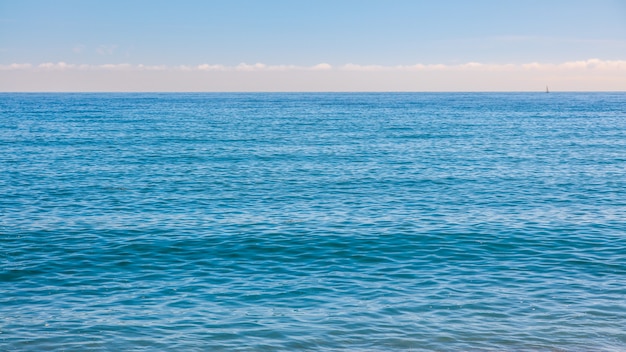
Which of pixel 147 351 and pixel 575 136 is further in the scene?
pixel 575 136

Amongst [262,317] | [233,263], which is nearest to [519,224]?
[233,263]

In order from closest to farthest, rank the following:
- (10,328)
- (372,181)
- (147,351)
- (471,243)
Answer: (147,351), (10,328), (471,243), (372,181)

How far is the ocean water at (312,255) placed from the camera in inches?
925

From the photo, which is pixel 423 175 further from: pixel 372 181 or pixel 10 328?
pixel 10 328

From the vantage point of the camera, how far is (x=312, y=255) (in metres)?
33.2

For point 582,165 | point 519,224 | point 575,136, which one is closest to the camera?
→ point 519,224

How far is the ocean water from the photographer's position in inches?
925

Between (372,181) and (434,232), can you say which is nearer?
(434,232)

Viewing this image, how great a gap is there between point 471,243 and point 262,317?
14556 millimetres

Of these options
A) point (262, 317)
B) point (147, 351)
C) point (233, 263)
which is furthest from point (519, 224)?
point (147, 351)

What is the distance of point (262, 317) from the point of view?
24.8 metres

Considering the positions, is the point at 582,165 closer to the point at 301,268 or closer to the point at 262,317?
the point at 301,268

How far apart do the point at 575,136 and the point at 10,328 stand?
288ft

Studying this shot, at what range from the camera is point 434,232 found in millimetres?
37219
